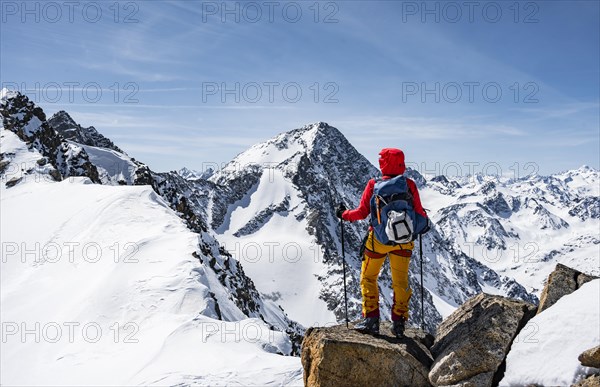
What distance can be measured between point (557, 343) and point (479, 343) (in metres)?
1.09

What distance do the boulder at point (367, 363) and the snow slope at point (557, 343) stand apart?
143 centimetres

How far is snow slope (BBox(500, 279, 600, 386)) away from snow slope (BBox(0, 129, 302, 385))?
607cm

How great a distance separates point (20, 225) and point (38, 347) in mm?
19727

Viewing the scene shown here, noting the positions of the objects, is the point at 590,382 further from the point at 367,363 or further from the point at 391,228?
the point at 391,228

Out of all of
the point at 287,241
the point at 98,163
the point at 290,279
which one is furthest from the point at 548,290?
the point at 287,241

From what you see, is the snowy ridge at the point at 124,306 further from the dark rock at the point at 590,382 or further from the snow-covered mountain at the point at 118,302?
the dark rock at the point at 590,382

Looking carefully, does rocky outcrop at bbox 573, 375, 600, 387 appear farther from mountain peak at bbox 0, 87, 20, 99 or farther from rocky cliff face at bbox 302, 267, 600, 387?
mountain peak at bbox 0, 87, 20, 99

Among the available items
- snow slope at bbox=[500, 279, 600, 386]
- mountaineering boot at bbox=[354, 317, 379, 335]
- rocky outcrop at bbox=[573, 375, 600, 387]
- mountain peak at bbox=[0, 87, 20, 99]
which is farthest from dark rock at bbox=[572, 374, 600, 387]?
mountain peak at bbox=[0, 87, 20, 99]

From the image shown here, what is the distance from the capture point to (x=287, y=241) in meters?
193

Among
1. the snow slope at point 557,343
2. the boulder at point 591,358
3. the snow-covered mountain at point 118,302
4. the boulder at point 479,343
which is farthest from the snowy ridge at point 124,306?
the boulder at point 591,358

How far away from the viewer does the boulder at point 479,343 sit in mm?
6656

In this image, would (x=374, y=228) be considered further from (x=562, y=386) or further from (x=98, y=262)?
(x=98, y=262)

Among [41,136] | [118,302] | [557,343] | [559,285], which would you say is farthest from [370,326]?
[41,136]

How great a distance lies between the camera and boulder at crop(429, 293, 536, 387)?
262 inches
